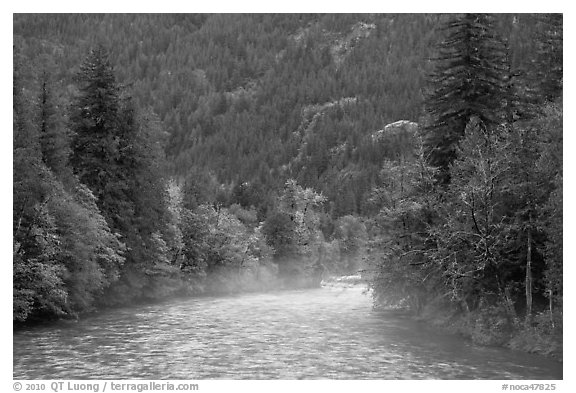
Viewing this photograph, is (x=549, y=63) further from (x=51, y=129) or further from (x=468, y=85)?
(x=51, y=129)

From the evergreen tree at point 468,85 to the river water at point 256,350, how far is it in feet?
34.6

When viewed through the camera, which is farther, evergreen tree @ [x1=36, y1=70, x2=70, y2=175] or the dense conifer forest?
evergreen tree @ [x1=36, y1=70, x2=70, y2=175]

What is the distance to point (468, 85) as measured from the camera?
34.8 metres

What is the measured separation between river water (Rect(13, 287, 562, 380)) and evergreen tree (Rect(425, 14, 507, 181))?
10561mm

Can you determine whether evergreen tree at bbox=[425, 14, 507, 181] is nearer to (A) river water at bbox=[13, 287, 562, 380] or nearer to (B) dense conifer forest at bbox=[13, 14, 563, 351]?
(B) dense conifer forest at bbox=[13, 14, 563, 351]

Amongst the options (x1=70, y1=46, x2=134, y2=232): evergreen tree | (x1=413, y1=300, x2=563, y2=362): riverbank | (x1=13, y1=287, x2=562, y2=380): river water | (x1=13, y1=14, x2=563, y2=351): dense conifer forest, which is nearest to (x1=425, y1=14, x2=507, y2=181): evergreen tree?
(x1=13, y1=14, x2=563, y2=351): dense conifer forest

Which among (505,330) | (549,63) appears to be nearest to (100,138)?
(549,63)

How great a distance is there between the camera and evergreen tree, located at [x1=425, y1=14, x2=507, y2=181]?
34.7 meters

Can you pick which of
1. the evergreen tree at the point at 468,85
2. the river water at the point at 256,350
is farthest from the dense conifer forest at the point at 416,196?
the river water at the point at 256,350

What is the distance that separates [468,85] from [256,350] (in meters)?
18.1

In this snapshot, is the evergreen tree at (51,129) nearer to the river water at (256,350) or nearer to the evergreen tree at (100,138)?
the evergreen tree at (100,138)
